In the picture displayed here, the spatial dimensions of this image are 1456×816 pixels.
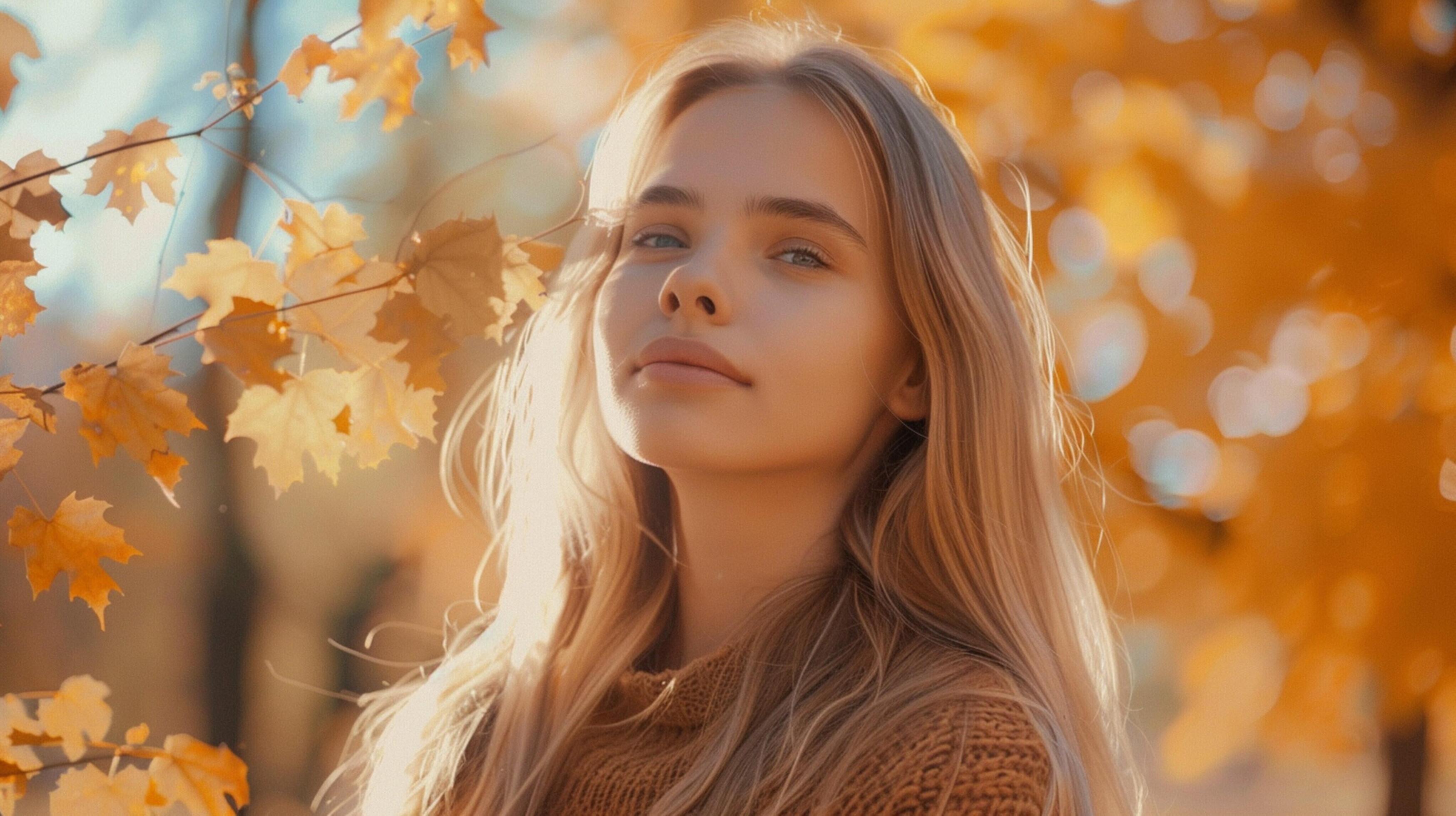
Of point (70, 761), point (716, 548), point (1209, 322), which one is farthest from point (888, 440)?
point (1209, 322)

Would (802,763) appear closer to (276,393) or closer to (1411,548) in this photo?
(276,393)

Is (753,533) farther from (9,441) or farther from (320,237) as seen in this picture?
(9,441)

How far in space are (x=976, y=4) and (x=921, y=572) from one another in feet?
8.39

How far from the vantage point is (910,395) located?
5.08ft

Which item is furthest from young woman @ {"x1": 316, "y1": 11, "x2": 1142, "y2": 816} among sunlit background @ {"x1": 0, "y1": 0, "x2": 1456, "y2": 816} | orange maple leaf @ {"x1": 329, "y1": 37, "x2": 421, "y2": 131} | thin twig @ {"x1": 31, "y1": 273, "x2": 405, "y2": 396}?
sunlit background @ {"x1": 0, "y1": 0, "x2": 1456, "y2": 816}

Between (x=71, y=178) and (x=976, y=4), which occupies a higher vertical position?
(x=976, y=4)

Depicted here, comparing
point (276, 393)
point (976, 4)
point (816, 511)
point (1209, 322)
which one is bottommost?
point (1209, 322)

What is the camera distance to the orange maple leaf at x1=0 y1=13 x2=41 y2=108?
882 millimetres

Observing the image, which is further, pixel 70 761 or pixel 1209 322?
pixel 1209 322

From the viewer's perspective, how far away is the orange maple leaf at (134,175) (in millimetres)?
1058

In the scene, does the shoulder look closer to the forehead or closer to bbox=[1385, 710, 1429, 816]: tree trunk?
the forehead

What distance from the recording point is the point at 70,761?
1062 millimetres

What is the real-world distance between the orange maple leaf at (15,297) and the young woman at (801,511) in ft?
2.08

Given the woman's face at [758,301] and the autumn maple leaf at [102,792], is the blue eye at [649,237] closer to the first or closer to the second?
the woman's face at [758,301]
